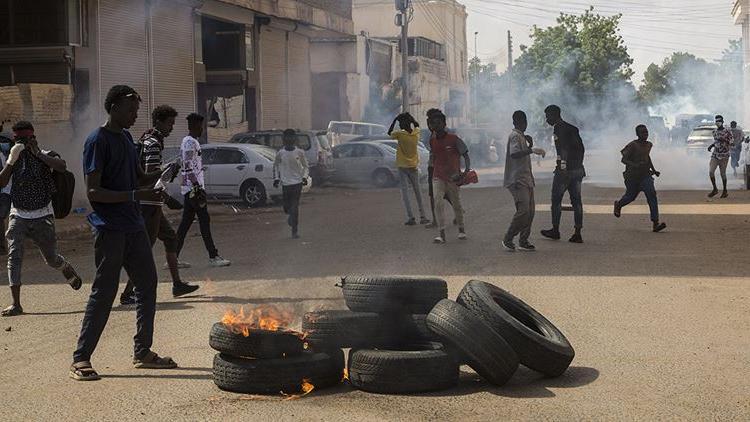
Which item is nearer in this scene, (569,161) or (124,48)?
(569,161)

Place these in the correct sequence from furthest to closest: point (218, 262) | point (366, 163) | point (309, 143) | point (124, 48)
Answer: point (366, 163) → point (309, 143) → point (124, 48) → point (218, 262)

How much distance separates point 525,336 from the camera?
256 inches

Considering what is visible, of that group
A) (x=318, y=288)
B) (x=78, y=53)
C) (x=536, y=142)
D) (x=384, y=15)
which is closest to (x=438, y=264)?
(x=318, y=288)

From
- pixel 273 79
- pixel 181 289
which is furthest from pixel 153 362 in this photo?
pixel 273 79

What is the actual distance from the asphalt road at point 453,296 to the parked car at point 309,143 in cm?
1127

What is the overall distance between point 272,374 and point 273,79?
3115cm

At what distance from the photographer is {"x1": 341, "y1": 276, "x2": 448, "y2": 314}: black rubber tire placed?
688 centimetres

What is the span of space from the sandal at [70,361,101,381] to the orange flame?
86 cm

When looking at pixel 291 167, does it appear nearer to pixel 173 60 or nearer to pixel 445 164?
pixel 445 164

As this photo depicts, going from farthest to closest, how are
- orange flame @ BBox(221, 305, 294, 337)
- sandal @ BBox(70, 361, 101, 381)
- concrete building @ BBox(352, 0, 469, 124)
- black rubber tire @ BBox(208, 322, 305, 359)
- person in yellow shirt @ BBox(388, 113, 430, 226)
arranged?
concrete building @ BBox(352, 0, 469, 124)
person in yellow shirt @ BBox(388, 113, 430, 226)
sandal @ BBox(70, 361, 101, 381)
orange flame @ BBox(221, 305, 294, 337)
black rubber tire @ BBox(208, 322, 305, 359)

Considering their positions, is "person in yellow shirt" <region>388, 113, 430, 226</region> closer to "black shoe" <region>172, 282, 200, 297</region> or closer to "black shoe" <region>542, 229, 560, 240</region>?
"black shoe" <region>542, 229, 560, 240</region>

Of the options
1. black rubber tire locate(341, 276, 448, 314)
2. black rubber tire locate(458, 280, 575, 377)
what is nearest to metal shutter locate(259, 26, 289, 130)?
black rubber tire locate(341, 276, 448, 314)

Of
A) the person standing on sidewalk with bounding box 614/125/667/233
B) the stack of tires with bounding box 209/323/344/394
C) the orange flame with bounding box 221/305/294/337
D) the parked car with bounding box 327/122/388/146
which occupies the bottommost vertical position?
the stack of tires with bounding box 209/323/344/394

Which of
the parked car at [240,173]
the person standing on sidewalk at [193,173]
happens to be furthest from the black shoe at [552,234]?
the parked car at [240,173]
